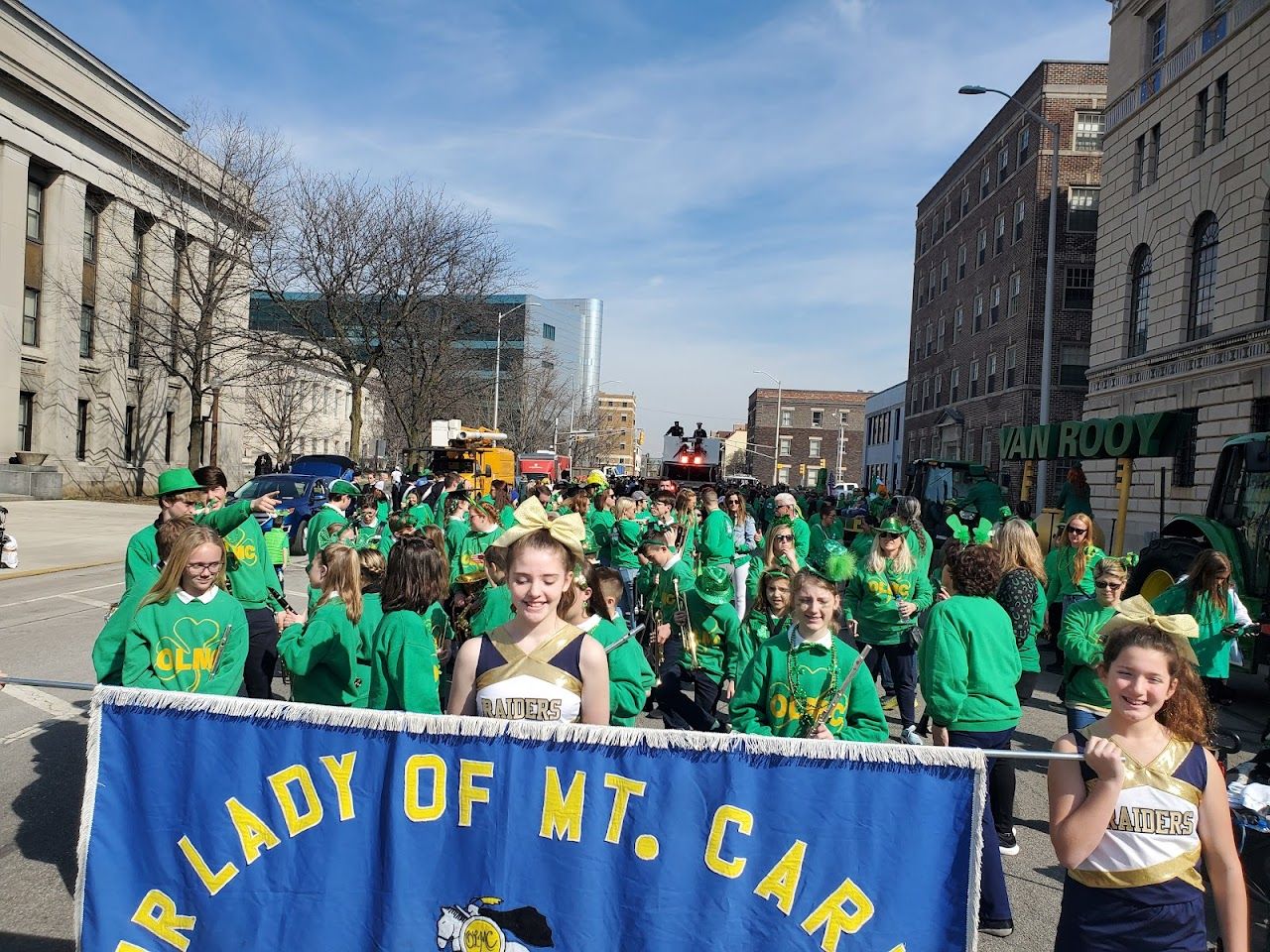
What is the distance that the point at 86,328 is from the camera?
35875 millimetres

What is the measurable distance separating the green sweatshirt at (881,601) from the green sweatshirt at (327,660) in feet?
12.5

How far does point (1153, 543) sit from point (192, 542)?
373 inches

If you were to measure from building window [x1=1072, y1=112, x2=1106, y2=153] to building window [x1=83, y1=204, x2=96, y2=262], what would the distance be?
121ft

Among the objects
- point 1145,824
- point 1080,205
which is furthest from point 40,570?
point 1080,205

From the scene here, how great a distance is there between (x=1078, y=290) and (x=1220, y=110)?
18477mm

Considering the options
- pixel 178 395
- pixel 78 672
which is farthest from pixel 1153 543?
pixel 178 395

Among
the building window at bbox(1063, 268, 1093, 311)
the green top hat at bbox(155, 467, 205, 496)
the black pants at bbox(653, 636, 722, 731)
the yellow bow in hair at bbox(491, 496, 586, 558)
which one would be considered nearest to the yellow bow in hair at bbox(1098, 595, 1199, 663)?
the yellow bow in hair at bbox(491, 496, 586, 558)

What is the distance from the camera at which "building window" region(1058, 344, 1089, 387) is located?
39.3 m

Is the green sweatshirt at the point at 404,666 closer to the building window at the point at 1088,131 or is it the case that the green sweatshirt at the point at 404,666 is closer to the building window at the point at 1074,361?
the building window at the point at 1074,361

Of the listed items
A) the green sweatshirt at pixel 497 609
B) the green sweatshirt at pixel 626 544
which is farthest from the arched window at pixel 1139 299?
the green sweatshirt at pixel 497 609

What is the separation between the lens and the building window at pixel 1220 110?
22.0 meters

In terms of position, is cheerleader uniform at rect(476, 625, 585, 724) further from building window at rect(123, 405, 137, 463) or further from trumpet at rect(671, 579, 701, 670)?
building window at rect(123, 405, 137, 463)

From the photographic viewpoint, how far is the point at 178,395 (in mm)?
41219

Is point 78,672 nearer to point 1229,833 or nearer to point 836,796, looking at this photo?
point 836,796
